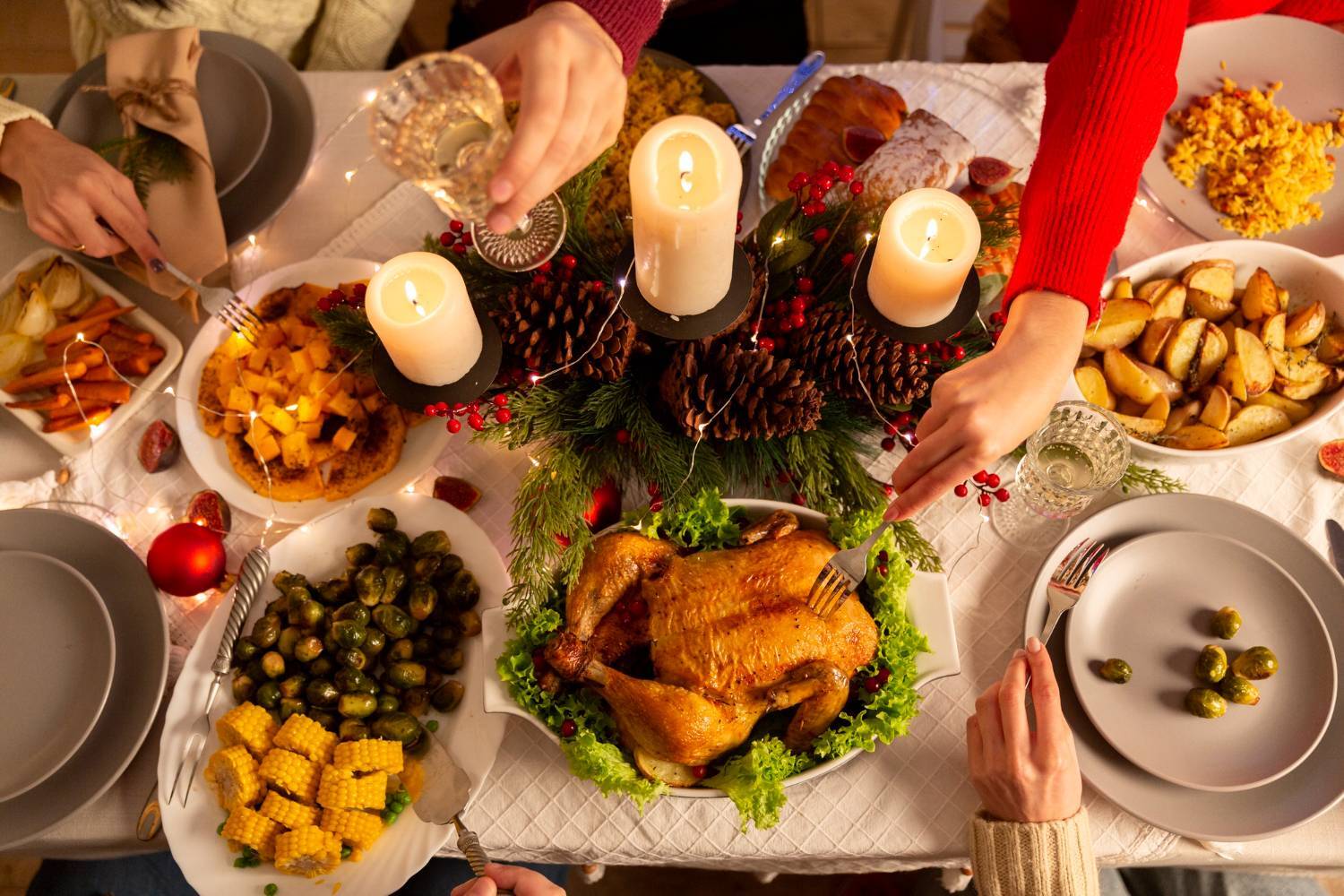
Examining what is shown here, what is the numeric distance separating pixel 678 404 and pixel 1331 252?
3.80ft

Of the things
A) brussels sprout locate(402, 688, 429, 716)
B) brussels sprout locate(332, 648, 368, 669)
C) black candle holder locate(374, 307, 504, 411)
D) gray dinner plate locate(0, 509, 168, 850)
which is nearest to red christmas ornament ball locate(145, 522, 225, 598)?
gray dinner plate locate(0, 509, 168, 850)

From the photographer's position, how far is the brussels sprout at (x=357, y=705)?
45.6 inches

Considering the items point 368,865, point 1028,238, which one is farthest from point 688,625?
point 1028,238

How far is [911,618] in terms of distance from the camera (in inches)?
45.9

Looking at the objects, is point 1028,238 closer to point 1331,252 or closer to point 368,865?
point 1331,252

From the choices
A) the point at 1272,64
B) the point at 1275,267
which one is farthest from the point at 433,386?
the point at 1272,64

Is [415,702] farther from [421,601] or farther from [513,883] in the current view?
[513,883]

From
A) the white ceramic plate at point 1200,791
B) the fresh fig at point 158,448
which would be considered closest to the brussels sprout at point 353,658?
the fresh fig at point 158,448

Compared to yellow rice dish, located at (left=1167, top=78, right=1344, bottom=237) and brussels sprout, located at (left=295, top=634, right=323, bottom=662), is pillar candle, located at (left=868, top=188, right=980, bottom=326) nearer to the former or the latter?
yellow rice dish, located at (left=1167, top=78, right=1344, bottom=237)

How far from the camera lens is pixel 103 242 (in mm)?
1312

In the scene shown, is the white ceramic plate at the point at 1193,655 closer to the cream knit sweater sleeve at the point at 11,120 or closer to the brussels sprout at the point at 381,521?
the brussels sprout at the point at 381,521

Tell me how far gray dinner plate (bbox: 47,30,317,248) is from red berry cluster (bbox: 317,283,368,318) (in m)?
0.34

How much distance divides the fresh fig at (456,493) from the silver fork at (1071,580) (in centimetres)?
86

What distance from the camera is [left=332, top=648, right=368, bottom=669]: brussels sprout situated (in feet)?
3.85
